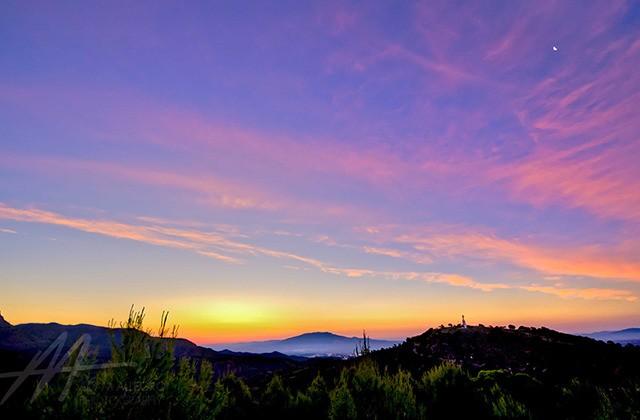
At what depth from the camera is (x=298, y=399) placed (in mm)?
22125

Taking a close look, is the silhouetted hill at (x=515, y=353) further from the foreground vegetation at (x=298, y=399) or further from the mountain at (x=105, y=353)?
the mountain at (x=105, y=353)

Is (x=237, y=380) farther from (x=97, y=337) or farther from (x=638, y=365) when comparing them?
(x=97, y=337)

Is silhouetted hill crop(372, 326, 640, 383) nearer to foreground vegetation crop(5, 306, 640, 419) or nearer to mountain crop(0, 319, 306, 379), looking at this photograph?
foreground vegetation crop(5, 306, 640, 419)

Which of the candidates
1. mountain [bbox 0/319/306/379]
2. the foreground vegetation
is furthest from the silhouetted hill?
mountain [bbox 0/319/306/379]

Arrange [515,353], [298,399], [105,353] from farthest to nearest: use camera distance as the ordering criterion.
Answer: [105,353]
[515,353]
[298,399]

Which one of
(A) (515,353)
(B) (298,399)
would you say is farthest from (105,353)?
(B) (298,399)

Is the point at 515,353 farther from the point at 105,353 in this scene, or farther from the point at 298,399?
the point at 105,353

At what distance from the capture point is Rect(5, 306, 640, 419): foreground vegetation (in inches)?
448

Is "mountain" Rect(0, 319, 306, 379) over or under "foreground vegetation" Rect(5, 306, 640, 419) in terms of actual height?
over

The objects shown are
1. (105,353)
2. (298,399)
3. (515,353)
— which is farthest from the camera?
(105,353)

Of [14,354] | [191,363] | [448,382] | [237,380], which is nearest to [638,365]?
[448,382]

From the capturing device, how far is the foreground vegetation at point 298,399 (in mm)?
11383

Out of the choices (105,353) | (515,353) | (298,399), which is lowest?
(298,399)

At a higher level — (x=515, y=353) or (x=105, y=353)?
(x=105, y=353)
